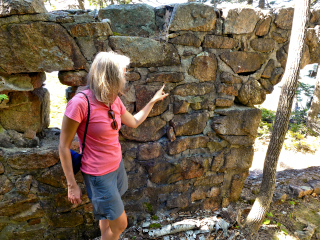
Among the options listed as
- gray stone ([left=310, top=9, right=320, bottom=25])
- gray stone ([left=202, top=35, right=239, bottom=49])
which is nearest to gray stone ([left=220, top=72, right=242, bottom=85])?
gray stone ([left=202, top=35, right=239, bottom=49])

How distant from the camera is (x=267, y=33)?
261 cm

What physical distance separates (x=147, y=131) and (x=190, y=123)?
0.53 metres

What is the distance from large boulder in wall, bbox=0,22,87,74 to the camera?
5.77 ft

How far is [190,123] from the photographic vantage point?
258 cm

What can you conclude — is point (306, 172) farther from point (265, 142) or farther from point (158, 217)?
point (158, 217)

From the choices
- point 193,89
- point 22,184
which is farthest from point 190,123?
point 22,184

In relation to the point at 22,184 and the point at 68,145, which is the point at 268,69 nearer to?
the point at 68,145

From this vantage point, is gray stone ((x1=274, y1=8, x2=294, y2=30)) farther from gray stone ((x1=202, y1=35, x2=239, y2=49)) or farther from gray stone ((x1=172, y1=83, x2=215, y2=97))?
gray stone ((x1=172, y1=83, x2=215, y2=97))

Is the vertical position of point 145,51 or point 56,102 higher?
point 145,51

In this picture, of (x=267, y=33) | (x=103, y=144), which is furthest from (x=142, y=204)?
(x=267, y=33)

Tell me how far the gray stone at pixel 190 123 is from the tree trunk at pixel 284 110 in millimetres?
786

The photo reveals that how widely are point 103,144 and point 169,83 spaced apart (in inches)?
43.8

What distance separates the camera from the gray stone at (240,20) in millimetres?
2395

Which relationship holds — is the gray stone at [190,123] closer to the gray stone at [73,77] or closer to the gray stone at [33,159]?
the gray stone at [73,77]
